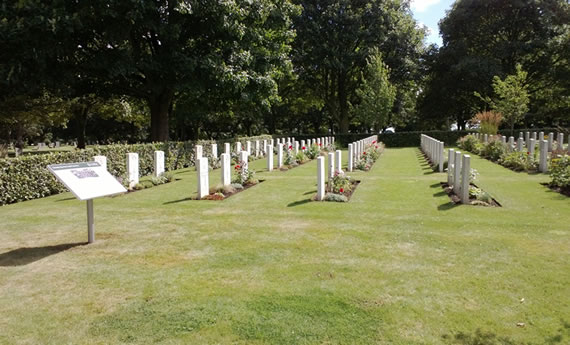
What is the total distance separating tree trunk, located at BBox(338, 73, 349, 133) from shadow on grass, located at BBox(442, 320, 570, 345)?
39.2 m

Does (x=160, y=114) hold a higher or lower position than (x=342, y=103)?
lower

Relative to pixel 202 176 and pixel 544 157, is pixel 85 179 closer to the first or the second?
pixel 202 176

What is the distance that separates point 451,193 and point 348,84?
115ft

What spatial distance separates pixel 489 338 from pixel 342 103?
1580 inches

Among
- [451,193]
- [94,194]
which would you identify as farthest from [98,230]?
[451,193]

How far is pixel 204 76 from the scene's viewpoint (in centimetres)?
1769

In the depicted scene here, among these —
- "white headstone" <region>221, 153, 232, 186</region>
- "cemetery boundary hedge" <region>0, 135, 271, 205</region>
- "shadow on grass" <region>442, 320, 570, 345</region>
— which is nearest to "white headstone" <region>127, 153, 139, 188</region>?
"cemetery boundary hedge" <region>0, 135, 271, 205</region>

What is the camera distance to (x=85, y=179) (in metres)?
5.93

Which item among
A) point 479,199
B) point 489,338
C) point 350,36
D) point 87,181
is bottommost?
point 489,338

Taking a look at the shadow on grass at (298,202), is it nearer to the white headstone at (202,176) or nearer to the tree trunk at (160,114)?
the white headstone at (202,176)

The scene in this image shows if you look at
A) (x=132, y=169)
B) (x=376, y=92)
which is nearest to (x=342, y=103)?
(x=376, y=92)

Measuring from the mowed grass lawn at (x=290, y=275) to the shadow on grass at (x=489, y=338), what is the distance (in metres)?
0.02

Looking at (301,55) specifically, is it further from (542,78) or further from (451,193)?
(451,193)

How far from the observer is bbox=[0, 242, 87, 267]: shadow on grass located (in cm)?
544
